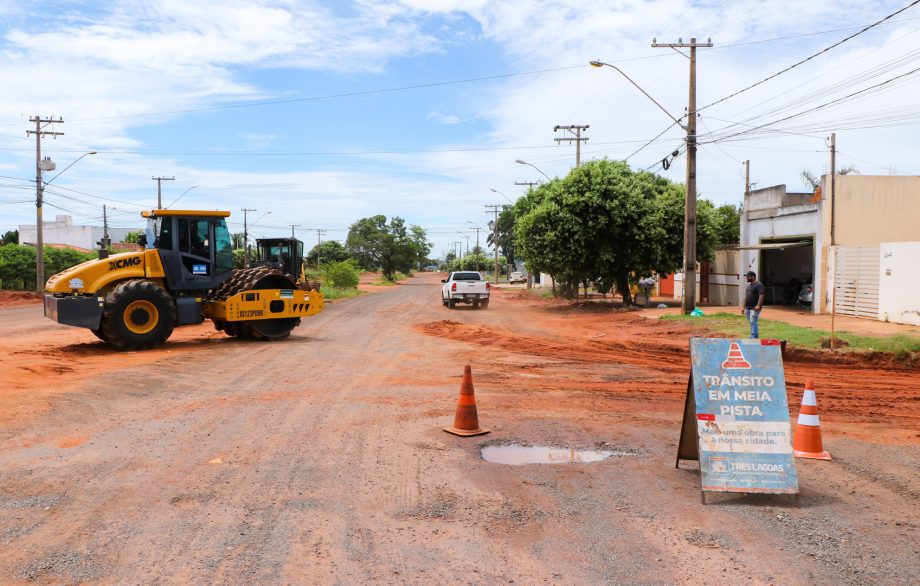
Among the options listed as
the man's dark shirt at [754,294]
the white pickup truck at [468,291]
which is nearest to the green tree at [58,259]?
the white pickup truck at [468,291]

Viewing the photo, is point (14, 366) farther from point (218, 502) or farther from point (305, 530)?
point (305, 530)

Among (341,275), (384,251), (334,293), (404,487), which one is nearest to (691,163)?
(404,487)

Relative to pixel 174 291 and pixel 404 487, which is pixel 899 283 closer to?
pixel 404 487

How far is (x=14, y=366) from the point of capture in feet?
41.6

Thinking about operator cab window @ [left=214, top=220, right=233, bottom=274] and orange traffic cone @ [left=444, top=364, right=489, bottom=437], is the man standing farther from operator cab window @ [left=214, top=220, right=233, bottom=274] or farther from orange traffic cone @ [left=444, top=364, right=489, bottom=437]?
operator cab window @ [left=214, top=220, right=233, bottom=274]

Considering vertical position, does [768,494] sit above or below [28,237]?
below

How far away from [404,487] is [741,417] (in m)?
2.93

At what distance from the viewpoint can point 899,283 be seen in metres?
19.0

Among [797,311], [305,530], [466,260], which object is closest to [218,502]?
[305,530]

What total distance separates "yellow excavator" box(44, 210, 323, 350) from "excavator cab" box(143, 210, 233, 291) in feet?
0.07

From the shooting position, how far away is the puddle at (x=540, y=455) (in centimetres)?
719

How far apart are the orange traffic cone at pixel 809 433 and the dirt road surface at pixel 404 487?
16 centimetres

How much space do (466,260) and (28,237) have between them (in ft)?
222

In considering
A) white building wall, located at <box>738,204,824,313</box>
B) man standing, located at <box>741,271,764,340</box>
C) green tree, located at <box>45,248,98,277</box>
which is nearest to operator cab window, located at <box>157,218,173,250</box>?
man standing, located at <box>741,271,764,340</box>
